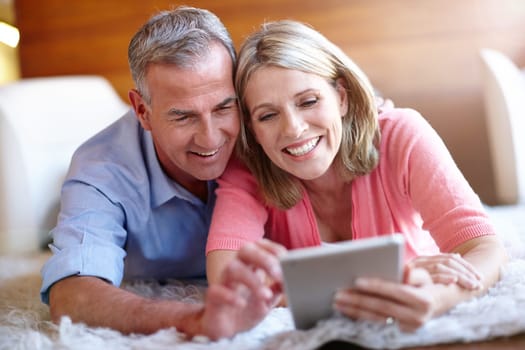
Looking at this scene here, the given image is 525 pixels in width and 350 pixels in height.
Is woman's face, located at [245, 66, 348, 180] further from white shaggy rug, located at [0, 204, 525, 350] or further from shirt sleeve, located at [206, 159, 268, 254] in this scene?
white shaggy rug, located at [0, 204, 525, 350]

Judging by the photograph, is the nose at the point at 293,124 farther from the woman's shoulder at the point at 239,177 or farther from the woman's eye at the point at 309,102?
the woman's shoulder at the point at 239,177

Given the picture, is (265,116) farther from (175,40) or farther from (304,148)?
(175,40)

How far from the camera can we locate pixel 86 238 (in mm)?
1285

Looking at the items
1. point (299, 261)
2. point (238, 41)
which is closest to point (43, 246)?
point (238, 41)

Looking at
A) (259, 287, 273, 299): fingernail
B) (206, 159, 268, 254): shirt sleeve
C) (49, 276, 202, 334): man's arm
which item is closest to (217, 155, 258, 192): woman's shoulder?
(206, 159, 268, 254): shirt sleeve

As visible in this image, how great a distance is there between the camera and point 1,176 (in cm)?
219

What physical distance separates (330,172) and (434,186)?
25cm

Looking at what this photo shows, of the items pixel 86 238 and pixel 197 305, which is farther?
pixel 86 238

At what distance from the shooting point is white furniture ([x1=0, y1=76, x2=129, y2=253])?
221 centimetres

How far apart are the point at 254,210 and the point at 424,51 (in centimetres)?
148

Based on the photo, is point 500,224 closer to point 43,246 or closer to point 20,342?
point 20,342

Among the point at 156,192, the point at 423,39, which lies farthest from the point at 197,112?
the point at 423,39

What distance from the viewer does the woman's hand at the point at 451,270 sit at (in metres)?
1.05

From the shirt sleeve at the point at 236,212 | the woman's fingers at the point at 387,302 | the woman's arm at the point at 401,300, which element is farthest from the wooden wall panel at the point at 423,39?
the woman's fingers at the point at 387,302
